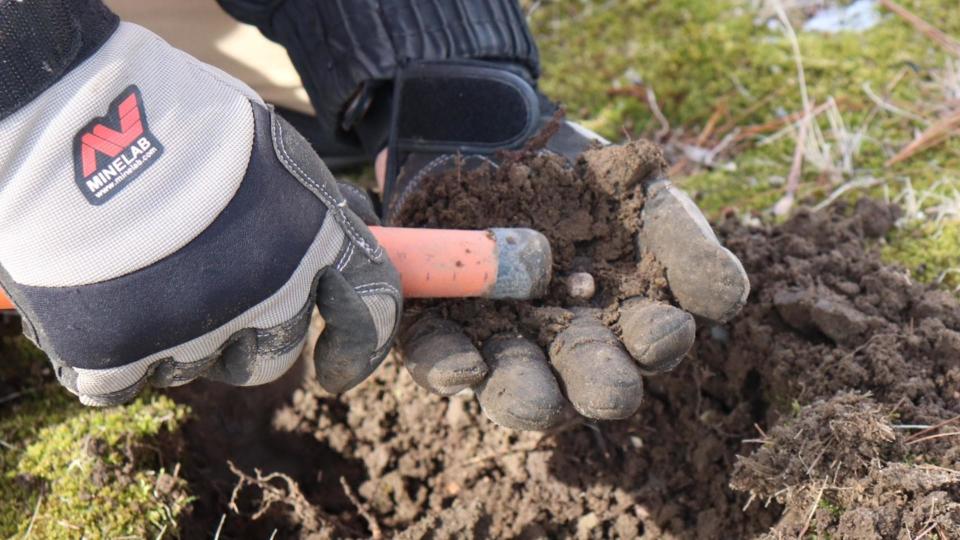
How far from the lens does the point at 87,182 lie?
4.68ft

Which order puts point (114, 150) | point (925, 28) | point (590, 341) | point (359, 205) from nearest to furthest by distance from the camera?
point (114, 150) < point (590, 341) < point (359, 205) < point (925, 28)

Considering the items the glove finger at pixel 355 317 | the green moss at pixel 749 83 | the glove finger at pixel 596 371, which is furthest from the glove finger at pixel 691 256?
the green moss at pixel 749 83

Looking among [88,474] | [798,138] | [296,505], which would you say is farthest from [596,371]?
[798,138]

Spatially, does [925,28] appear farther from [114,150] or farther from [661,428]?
[114,150]

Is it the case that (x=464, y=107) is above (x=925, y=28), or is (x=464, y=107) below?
above

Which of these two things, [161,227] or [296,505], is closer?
[161,227]

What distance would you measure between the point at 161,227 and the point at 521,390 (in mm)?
748

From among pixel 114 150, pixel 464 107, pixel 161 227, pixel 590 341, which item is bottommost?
pixel 590 341

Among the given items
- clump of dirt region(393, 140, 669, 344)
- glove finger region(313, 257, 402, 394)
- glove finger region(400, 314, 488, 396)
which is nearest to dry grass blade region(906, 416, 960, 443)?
clump of dirt region(393, 140, 669, 344)

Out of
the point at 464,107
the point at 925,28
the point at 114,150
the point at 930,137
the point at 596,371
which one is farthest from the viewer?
the point at 925,28

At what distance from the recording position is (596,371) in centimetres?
160

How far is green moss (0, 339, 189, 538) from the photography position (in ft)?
6.32

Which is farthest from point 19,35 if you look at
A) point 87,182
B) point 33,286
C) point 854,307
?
point 854,307

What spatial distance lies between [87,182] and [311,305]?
1.60 ft
